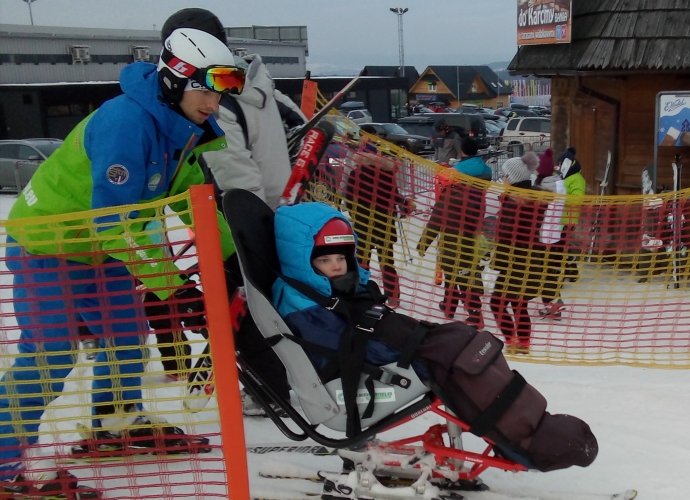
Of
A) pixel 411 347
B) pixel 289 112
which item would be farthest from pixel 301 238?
pixel 289 112

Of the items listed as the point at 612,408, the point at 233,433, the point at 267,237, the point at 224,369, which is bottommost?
the point at 612,408

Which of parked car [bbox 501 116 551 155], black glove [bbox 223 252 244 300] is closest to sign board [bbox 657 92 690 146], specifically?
black glove [bbox 223 252 244 300]

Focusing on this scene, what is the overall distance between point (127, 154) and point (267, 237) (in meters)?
0.68

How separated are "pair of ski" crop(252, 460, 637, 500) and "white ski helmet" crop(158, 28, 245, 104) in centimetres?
170

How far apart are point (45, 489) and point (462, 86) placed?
194 ft

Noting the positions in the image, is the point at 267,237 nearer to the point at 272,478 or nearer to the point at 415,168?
the point at 272,478

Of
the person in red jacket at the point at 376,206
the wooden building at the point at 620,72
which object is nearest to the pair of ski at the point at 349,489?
the person in red jacket at the point at 376,206

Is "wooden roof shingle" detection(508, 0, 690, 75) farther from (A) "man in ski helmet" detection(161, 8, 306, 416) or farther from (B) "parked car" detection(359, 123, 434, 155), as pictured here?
(B) "parked car" detection(359, 123, 434, 155)

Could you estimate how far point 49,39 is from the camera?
106ft

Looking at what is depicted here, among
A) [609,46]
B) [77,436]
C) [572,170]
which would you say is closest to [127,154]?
[77,436]

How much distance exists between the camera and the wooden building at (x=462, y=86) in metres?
58.4

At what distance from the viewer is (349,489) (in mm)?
2838

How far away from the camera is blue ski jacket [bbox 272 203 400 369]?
264 cm

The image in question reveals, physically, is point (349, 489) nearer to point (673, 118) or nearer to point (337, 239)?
point (337, 239)
